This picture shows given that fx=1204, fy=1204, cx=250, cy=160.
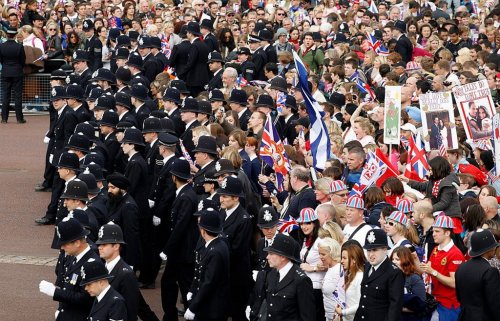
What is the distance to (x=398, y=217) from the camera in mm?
11938

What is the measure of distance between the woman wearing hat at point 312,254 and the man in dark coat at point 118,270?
1.74 metres

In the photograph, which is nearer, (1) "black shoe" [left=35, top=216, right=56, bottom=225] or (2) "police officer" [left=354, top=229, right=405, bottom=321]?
(2) "police officer" [left=354, top=229, right=405, bottom=321]

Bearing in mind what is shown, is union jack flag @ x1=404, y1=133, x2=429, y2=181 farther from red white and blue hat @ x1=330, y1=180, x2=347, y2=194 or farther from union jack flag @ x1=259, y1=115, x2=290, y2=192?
red white and blue hat @ x1=330, y1=180, x2=347, y2=194

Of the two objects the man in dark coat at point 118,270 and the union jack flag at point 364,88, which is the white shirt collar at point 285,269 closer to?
the man in dark coat at point 118,270

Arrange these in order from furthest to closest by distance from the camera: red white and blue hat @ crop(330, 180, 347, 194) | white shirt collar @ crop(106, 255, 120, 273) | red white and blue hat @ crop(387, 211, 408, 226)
→ 1. red white and blue hat @ crop(330, 180, 347, 194)
2. red white and blue hat @ crop(387, 211, 408, 226)
3. white shirt collar @ crop(106, 255, 120, 273)

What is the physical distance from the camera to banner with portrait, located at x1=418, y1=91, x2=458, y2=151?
15688mm

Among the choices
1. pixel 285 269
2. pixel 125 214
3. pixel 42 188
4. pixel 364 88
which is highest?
pixel 285 269

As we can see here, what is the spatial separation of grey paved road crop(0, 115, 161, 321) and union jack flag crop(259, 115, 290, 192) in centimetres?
219

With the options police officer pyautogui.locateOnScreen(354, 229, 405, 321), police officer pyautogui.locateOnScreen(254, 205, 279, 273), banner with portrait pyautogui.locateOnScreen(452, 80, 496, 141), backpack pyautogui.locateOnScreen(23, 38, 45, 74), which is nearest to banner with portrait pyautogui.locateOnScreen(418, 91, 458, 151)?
banner with portrait pyautogui.locateOnScreen(452, 80, 496, 141)

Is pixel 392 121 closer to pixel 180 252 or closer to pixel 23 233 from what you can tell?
pixel 180 252

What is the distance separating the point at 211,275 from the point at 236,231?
3.06 ft

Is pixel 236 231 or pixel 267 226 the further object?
pixel 236 231

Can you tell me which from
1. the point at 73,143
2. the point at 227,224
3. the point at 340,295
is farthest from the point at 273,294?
the point at 73,143

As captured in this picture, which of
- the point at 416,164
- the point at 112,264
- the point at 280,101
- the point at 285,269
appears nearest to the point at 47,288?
the point at 112,264
